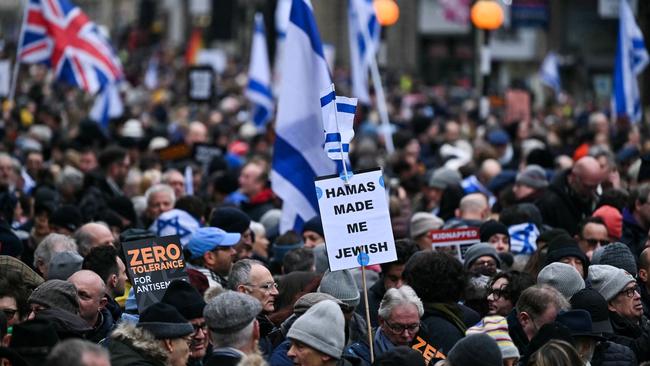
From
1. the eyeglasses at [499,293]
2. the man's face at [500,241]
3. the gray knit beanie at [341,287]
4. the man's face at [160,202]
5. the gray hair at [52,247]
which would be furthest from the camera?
the man's face at [160,202]

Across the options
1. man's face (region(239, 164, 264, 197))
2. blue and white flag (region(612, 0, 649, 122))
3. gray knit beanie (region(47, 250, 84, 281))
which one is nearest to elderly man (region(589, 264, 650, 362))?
gray knit beanie (region(47, 250, 84, 281))

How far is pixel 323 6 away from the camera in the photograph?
57.1 meters

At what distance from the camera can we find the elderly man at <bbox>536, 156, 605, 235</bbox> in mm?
12789

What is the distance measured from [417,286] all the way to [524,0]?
23.2m

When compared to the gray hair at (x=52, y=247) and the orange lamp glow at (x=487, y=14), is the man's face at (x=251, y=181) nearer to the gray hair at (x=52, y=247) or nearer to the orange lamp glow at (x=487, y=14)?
the gray hair at (x=52, y=247)

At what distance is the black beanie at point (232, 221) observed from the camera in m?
10.5

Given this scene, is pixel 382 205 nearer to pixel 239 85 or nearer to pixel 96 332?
pixel 96 332

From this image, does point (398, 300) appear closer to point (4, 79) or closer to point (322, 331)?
point (322, 331)

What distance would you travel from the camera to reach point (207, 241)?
9602 mm

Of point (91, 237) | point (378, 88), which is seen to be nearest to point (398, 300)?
point (91, 237)

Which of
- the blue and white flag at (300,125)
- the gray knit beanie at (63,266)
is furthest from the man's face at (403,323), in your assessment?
the blue and white flag at (300,125)

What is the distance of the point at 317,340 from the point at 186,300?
90 centimetres

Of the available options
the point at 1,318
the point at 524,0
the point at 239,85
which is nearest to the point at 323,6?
the point at 239,85

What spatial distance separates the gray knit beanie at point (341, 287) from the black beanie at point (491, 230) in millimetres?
2508
